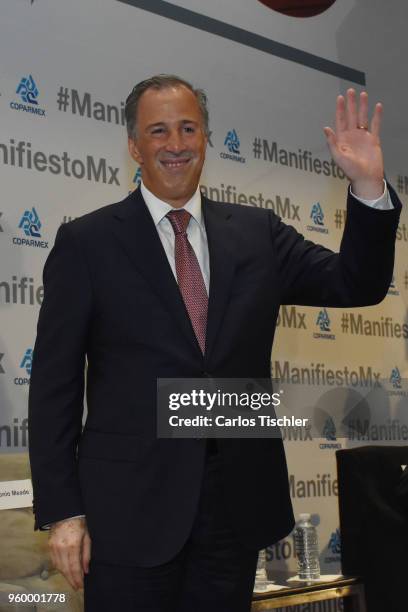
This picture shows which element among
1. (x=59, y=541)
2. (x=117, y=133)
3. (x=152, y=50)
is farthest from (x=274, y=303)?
(x=152, y=50)

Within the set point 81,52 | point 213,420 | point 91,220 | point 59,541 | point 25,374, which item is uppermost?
point 81,52

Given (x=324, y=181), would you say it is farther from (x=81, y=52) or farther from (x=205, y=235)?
(x=205, y=235)

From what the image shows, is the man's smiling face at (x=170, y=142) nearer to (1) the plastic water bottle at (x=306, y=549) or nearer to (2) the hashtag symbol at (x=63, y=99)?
(2) the hashtag symbol at (x=63, y=99)

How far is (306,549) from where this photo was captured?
4.20m

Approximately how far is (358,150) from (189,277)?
49 centimetres

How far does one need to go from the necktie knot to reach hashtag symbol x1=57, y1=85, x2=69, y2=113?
1992mm

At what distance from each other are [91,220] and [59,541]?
75 centimetres

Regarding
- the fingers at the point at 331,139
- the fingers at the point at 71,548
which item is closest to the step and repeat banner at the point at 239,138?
the fingers at the point at 71,548

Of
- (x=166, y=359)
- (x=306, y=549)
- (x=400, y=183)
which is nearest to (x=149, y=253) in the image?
(x=166, y=359)

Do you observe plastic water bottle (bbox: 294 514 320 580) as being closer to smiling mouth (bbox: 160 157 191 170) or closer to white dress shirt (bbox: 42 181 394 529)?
white dress shirt (bbox: 42 181 394 529)

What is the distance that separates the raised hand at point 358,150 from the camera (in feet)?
6.64

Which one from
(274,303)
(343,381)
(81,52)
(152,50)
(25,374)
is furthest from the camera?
(343,381)

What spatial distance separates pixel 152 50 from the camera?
4426mm

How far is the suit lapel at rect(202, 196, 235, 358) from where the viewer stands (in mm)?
2000
